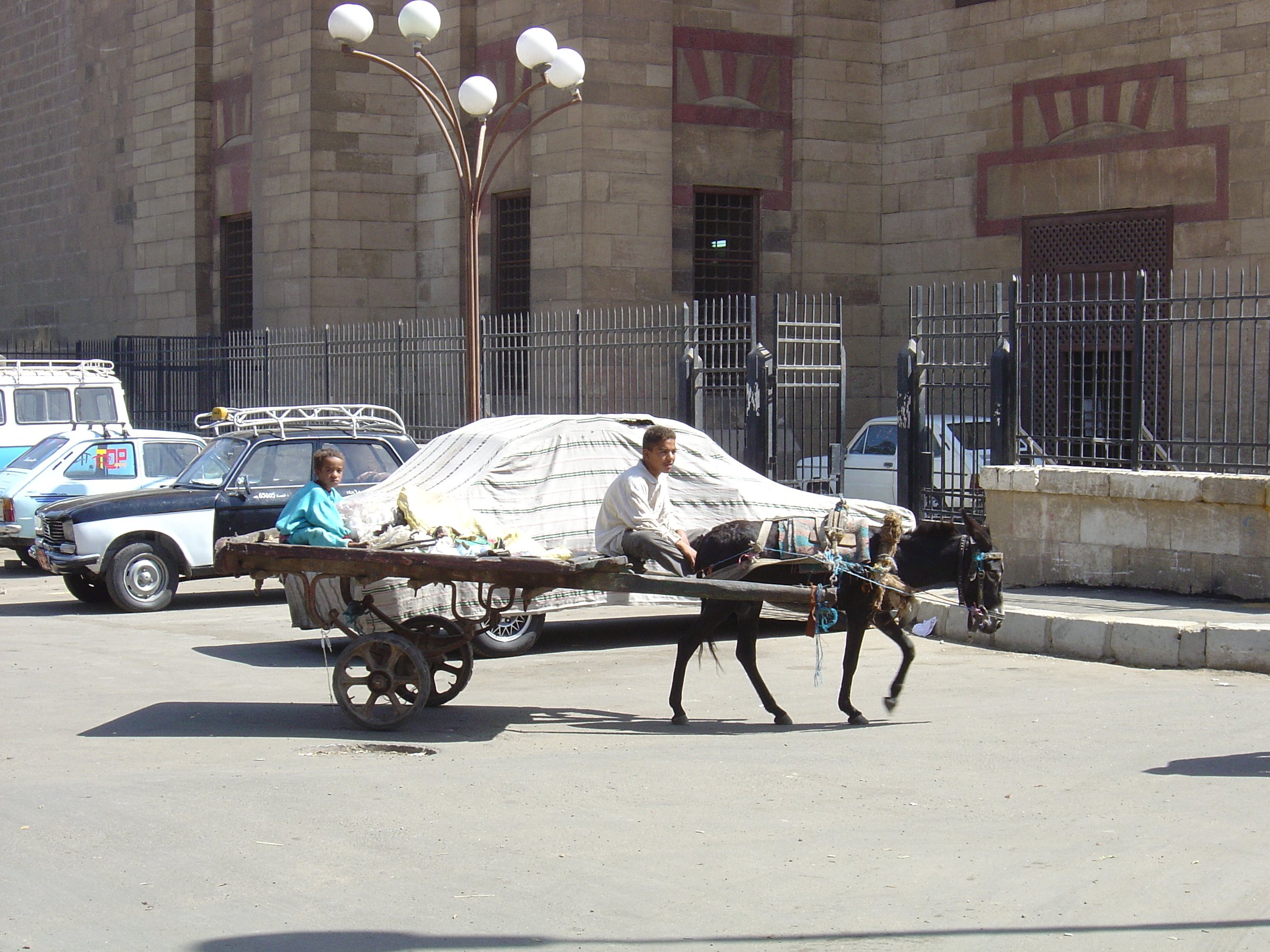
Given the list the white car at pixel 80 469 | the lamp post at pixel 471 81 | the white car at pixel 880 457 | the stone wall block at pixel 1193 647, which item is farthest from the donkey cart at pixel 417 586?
the white car at pixel 880 457

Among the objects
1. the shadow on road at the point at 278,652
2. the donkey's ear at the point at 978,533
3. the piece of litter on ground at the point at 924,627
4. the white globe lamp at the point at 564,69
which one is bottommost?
the shadow on road at the point at 278,652

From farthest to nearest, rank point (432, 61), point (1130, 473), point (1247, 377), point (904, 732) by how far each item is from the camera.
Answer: point (432, 61) → point (1247, 377) → point (1130, 473) → point (904, 732)

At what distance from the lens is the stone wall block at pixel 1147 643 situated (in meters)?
9.74

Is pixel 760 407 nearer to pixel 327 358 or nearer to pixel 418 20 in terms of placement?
pixel 418 20

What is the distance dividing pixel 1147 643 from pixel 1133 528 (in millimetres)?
2006

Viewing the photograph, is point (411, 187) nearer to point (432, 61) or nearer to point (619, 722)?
point (432, 61)

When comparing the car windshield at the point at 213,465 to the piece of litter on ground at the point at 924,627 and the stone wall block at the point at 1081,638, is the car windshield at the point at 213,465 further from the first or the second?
the piece of litter on ground at the point at 924,627

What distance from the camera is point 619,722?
26.8 ft

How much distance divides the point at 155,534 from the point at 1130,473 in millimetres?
8455

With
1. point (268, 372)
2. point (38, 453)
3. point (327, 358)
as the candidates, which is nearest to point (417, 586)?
point (38, 453)

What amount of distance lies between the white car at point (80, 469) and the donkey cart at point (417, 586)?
23.0 ft

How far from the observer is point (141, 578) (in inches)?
512

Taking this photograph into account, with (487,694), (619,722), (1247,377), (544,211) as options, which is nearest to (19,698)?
(487,694)

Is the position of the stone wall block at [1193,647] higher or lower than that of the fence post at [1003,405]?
lower
